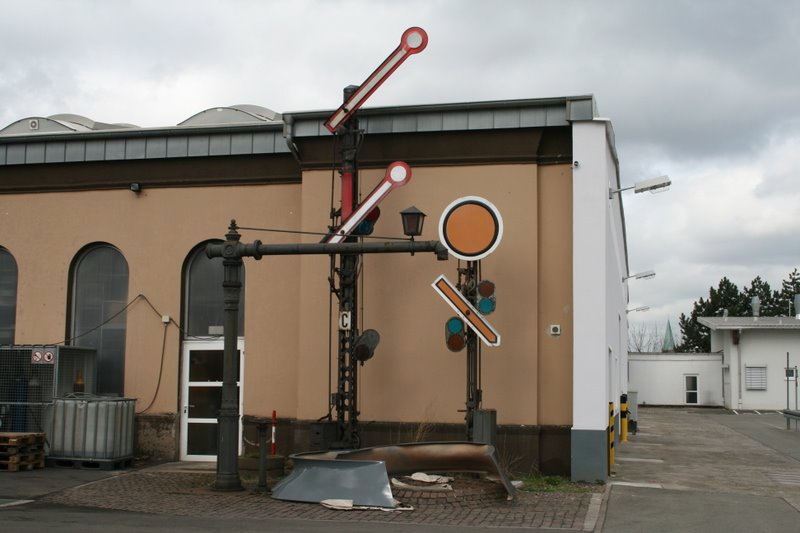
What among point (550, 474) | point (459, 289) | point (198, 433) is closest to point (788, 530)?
point (550, 474)

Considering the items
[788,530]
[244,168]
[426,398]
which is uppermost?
[244,168]

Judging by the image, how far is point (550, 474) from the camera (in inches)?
594

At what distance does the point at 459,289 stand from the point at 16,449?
8040mm

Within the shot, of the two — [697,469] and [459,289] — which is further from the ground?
[459,289]

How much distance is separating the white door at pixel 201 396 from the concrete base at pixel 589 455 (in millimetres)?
6333

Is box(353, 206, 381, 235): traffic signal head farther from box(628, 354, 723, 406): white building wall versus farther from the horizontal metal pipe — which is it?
box(628, 354, 723, 406): white building wall

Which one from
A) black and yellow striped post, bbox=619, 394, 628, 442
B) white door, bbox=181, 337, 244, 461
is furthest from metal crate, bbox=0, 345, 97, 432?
black and yellow striped post, bbox=619, 394, 628, 442

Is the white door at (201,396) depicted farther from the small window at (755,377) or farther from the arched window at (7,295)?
the small window at (755,377)

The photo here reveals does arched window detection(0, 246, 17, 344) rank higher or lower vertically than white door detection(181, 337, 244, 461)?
higher

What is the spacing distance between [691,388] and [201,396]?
39.2 metres

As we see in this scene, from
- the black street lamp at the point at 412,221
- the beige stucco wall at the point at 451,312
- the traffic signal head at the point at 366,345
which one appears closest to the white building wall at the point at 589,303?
the beige stucco wall at the point at 451,312

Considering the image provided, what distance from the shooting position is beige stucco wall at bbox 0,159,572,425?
15.4m

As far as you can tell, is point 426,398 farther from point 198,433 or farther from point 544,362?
point 198,433

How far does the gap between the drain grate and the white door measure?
9710 mm
